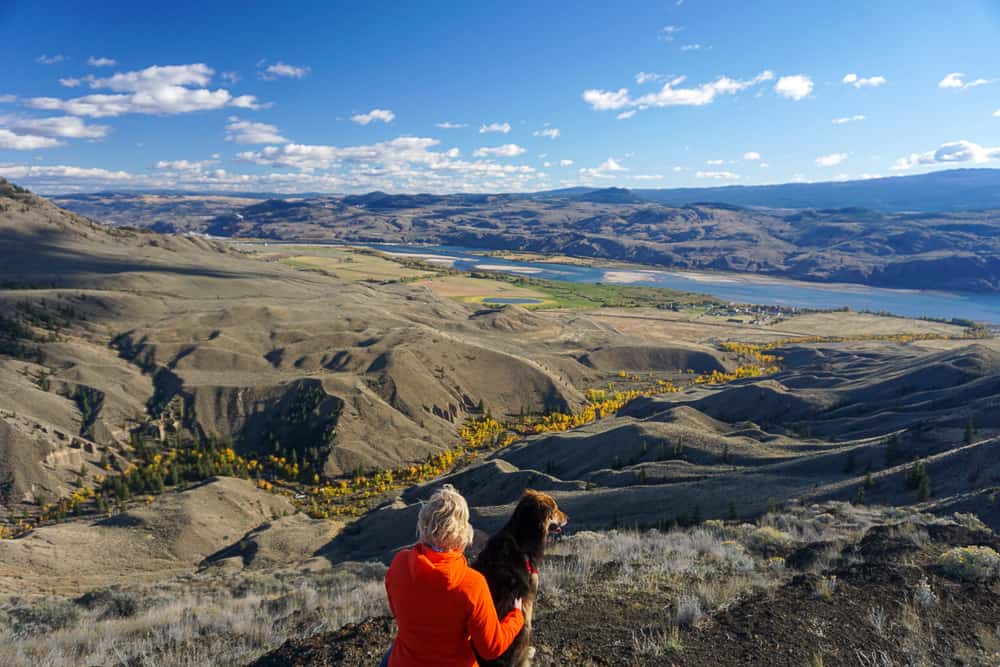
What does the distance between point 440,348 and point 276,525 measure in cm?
3908

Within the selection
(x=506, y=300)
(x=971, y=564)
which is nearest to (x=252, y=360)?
(x=971, y=564)

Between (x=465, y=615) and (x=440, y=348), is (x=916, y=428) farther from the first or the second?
(x=440, y=348)

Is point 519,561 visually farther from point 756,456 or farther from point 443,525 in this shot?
point 756,456

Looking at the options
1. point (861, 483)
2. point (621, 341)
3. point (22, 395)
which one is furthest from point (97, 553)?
point (621, 341)

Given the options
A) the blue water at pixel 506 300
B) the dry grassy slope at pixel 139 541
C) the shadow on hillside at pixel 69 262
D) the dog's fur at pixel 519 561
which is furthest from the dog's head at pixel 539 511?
the blue water at pixel 506 300

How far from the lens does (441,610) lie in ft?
13.6

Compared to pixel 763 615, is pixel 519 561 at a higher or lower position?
higher

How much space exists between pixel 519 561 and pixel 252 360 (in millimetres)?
69595

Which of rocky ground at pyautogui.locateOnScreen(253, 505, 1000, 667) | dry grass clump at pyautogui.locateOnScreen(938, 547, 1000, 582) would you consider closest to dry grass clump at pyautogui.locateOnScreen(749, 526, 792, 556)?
rocky ground at pyautogui.locateOnScreen(253, 505, 1000, 667)

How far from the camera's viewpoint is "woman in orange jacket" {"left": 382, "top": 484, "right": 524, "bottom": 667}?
4.13 m

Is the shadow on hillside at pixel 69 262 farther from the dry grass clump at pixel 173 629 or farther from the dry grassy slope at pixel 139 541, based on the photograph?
the dry grass clump at pixel 173 629

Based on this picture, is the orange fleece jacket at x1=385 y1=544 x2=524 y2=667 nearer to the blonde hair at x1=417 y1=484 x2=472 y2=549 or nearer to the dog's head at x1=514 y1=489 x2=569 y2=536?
the blonde hair at x1=417 y1=484 x2=472 y2=549

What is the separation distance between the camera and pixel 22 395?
51.4 metres

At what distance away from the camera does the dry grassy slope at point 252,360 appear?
2121 inches
